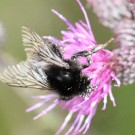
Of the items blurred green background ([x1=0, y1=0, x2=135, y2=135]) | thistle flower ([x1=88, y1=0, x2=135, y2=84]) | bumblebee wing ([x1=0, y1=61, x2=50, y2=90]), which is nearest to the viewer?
thistle flower ([x1=88, y1=0, x2=135, y2=84])

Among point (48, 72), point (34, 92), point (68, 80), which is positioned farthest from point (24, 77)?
point (34, 92)

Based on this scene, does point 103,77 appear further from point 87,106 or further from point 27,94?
point 27,94

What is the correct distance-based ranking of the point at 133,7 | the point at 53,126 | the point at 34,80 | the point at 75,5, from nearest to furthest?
1. the point at 133,7
2. the point at 34,80
3. the point at 53,126
4. the point at 75,5

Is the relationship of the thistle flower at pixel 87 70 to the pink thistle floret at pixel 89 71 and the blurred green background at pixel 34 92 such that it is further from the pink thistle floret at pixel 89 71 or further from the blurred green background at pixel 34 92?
the blurred green background at pixel 34 92

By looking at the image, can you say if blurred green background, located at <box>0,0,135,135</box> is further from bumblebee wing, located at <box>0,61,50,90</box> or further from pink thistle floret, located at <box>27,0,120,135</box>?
bumblebee wing, located at <box>0,61,50,90</box>

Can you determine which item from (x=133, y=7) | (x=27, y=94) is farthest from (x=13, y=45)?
(x=133, y=7)

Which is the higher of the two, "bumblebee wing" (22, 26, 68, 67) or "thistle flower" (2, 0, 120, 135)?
"bumblebee wing" (22, 26, 68, 67)

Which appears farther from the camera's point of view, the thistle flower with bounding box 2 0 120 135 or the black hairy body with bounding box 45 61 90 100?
the thistle flower with bounding box 2 0 120 135

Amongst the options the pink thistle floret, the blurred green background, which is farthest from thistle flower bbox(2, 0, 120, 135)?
the blurred green background

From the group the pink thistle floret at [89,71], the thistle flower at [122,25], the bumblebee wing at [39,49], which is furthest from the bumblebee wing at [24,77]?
the thistle flower at [122,25]
